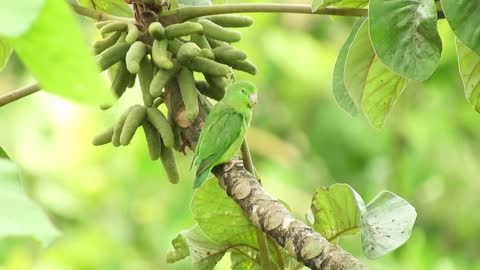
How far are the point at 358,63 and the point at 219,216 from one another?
18cm

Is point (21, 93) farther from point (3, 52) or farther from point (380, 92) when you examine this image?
point (380, 92)

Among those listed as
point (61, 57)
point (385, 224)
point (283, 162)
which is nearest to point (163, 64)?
point (385, 224)

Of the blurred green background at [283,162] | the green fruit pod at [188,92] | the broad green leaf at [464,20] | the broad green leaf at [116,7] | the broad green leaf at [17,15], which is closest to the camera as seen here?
the broad green leaf at [17,15]

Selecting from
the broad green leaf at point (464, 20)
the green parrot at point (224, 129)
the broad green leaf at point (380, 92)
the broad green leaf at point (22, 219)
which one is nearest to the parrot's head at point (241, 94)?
the green parrot at point (224, 129)

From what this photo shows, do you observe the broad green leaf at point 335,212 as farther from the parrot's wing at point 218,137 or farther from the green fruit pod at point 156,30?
the green fruit pod at point 156,30

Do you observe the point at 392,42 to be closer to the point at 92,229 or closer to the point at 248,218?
the point at 248,218

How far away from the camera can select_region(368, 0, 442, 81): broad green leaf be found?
0.77 m

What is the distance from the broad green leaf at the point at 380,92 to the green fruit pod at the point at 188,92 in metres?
0.16

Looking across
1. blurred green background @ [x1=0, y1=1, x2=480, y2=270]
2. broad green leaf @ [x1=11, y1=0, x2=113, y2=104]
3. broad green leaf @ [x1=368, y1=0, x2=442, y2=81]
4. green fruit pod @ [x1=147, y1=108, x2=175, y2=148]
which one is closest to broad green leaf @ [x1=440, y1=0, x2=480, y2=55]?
broad green leaf @ [x1=368, y1=0, x2=442, y2=81]

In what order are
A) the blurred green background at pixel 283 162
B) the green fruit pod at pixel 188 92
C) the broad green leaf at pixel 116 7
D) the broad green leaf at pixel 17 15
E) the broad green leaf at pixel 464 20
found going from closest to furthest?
1. the broad green leaf at pixel 17 15
2. the broad green leaf at pixel 464 20
3. the green fruit pod at pixel 188 92
4. the broad green leaf at pixel 116 7
5. the blurred green background at pixel 283 162

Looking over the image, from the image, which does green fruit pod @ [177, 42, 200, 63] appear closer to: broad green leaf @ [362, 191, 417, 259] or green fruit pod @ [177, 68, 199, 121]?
green fruit pod @ [177, 68, 199, 121]

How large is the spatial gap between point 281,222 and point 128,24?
0.82 feet

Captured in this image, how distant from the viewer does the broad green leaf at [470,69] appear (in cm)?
85

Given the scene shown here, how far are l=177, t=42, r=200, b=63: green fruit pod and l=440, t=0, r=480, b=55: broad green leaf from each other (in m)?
0.21
